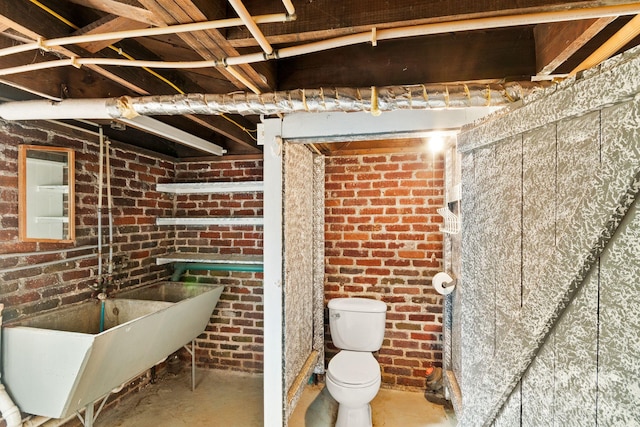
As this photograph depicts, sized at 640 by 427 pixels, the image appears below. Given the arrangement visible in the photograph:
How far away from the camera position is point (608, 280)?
0.61 metres

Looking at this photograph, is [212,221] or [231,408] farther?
[212,221]

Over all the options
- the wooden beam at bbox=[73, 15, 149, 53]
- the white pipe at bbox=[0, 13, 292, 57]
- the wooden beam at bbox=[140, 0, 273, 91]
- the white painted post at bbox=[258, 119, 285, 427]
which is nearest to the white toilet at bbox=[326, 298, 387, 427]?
the white painted post at bbox=[258, 119, 285, 427]

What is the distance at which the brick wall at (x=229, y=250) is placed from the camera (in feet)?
9.54

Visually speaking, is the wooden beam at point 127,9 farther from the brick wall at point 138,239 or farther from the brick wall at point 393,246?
the brick wall at point 393,246

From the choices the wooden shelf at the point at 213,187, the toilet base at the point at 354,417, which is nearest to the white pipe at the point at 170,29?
the wooden shelf at the point at 213,187

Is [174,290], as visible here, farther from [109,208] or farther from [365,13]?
[365,13]

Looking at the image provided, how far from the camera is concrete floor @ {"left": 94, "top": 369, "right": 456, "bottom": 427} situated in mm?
2248

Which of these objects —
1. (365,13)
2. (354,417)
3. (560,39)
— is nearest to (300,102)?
(365,13)

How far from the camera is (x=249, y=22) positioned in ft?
2.69

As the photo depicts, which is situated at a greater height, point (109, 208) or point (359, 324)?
point (109, 208)

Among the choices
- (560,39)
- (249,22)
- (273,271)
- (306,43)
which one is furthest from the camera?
(273,271)

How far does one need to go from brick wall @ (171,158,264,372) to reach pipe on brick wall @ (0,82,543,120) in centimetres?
154

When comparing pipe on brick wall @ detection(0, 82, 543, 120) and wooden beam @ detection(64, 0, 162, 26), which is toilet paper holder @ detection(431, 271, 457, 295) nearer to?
pipe on brick wall @ detection(0, 82, 543, 120)

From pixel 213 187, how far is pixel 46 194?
1108 millimetres
